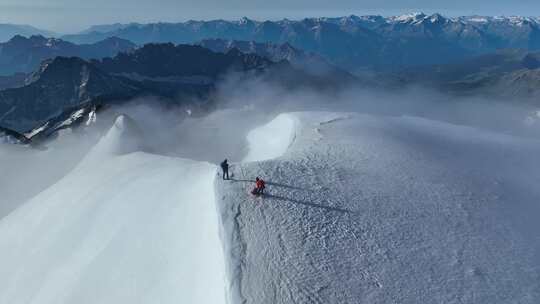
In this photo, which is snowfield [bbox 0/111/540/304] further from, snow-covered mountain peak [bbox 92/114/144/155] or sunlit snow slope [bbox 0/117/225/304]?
snow-covered mountain peak [bbox 92/114/144/155]

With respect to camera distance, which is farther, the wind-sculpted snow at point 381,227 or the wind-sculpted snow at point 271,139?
the wind-sculpted snow at point 271,139

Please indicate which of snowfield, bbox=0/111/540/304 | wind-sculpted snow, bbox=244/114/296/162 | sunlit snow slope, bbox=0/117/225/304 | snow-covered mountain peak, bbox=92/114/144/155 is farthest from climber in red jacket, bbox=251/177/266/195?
snow-covered mountain peak, bbox=92/114/144/155

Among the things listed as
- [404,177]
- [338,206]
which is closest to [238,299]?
[338,206]

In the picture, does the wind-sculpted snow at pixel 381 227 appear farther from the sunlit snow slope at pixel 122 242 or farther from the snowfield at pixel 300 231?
the sunlit snow slope at pixel 122 242

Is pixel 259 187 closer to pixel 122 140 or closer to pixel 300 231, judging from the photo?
pixel 300 231

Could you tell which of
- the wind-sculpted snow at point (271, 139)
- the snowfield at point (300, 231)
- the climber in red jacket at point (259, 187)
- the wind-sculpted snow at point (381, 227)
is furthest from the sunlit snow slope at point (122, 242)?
the wind-sculpted snow at point (271, 139)

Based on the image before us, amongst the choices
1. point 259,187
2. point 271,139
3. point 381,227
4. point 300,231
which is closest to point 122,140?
point 271,139

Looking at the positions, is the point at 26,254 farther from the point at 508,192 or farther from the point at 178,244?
the point at 508,192

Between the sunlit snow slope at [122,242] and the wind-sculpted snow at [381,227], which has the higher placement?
the wind-sculpted snow at [381,227]
